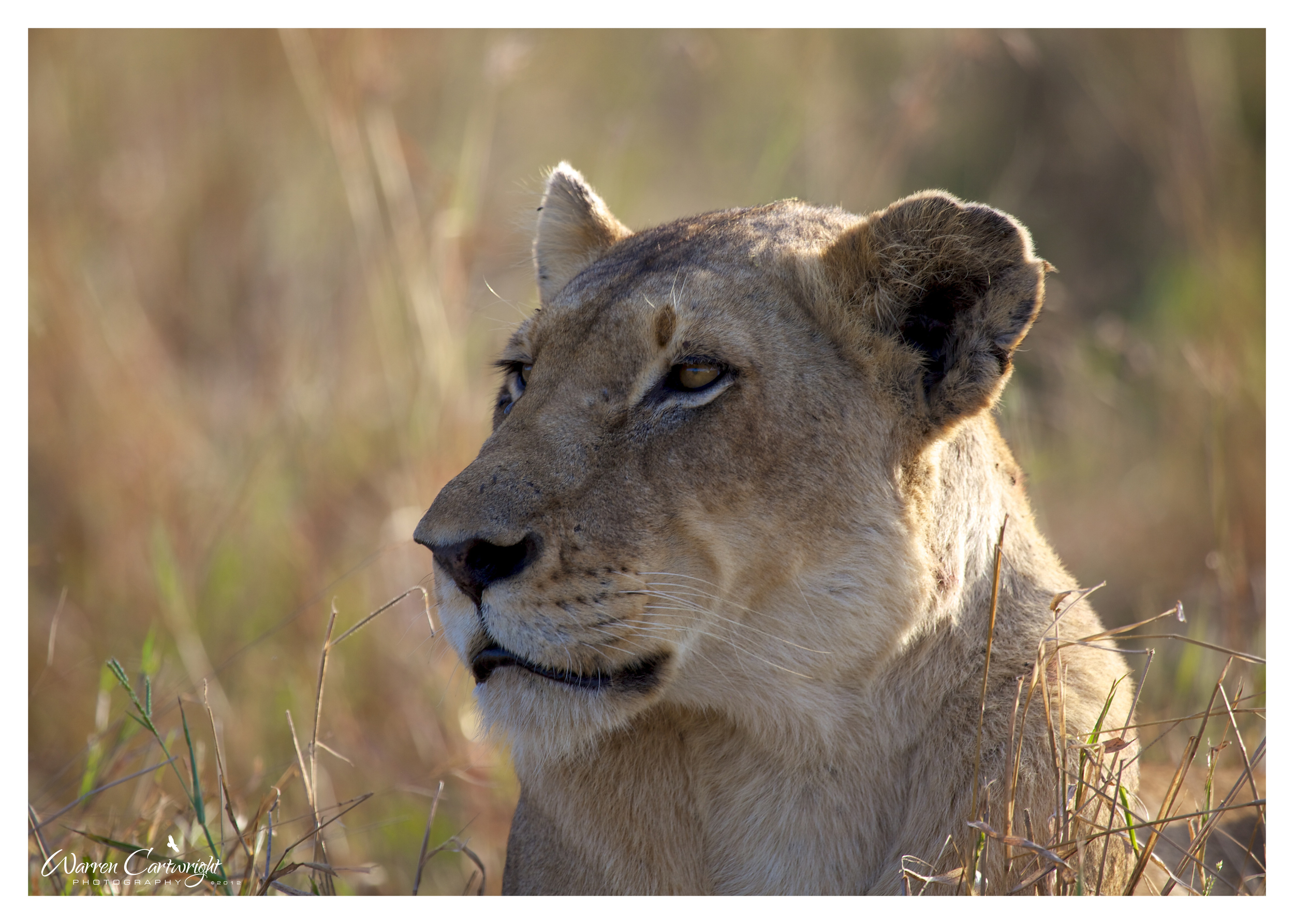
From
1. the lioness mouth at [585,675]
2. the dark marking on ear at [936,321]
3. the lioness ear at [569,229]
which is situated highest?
the lioness ear at [569,229]

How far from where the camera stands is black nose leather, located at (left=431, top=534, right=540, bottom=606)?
2.57 metres

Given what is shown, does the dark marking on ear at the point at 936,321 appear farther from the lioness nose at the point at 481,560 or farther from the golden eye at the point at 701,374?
the lioness nose at the point at 481,560

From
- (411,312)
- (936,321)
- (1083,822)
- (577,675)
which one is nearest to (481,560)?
(577,675)

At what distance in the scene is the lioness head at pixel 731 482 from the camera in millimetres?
2648

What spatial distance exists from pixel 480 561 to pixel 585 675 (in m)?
0.36

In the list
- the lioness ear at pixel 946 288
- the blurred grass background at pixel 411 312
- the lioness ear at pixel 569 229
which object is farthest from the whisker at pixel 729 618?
the blurred grass background at pixel 411 312

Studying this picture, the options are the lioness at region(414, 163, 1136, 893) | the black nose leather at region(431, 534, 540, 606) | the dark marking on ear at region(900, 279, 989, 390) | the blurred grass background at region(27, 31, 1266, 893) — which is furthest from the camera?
the blurred grass background at region(27, 31, 1266, 893)

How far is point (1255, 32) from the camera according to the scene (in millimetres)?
3830

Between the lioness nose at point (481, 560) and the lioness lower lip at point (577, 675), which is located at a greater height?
the lioness nose at point (481, 560)

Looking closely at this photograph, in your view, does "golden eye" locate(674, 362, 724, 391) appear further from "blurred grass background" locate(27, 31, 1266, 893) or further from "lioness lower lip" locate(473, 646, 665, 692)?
"blurred grass background" locate(27, 31, 1266, 893)

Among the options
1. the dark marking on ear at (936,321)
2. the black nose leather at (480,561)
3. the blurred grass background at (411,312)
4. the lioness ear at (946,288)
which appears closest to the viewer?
the black nose leather at (480,561)

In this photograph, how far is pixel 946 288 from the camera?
9.71 feet

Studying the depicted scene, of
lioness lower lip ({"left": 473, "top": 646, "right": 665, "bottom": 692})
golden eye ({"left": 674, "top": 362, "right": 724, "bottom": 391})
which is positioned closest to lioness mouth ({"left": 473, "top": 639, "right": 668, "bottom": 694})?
lioness lower lip ({"left": 473, "top": 646, "right": 665, "bottom": 692})

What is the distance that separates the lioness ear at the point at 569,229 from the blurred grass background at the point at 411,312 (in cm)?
23
